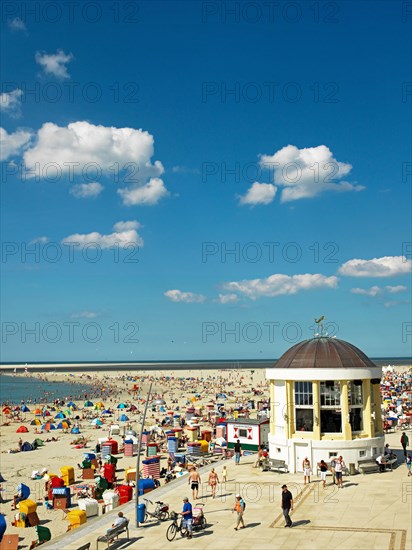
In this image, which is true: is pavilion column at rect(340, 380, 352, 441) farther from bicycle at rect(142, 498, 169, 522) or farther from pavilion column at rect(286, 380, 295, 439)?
bicycle at rect(142, 498, 169, 522)

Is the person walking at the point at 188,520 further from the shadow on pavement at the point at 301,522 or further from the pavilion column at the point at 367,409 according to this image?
the pavilion column at the point at 367,409

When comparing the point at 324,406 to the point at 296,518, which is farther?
the point at 324,406

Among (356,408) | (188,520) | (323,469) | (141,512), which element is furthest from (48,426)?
(188,520)

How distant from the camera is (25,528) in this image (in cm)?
2366

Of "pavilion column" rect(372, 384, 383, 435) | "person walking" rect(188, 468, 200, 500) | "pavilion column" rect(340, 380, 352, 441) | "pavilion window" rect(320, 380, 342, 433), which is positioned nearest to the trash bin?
"person walking" rect(188, 468, 200, 500)

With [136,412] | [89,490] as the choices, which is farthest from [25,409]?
[89,490]

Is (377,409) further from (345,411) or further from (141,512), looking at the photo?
(141,512)

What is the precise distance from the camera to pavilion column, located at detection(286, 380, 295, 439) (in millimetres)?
27375

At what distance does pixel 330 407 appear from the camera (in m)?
26.8

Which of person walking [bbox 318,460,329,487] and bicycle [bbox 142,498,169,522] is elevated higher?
person walking [bbox 318,460,329,487]

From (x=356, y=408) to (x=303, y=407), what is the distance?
2.69 meters

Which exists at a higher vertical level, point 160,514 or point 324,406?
point 324,406

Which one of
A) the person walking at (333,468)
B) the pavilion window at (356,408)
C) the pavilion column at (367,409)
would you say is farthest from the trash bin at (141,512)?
the pavilion column at (367,409)

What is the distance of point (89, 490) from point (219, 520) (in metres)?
10.3
